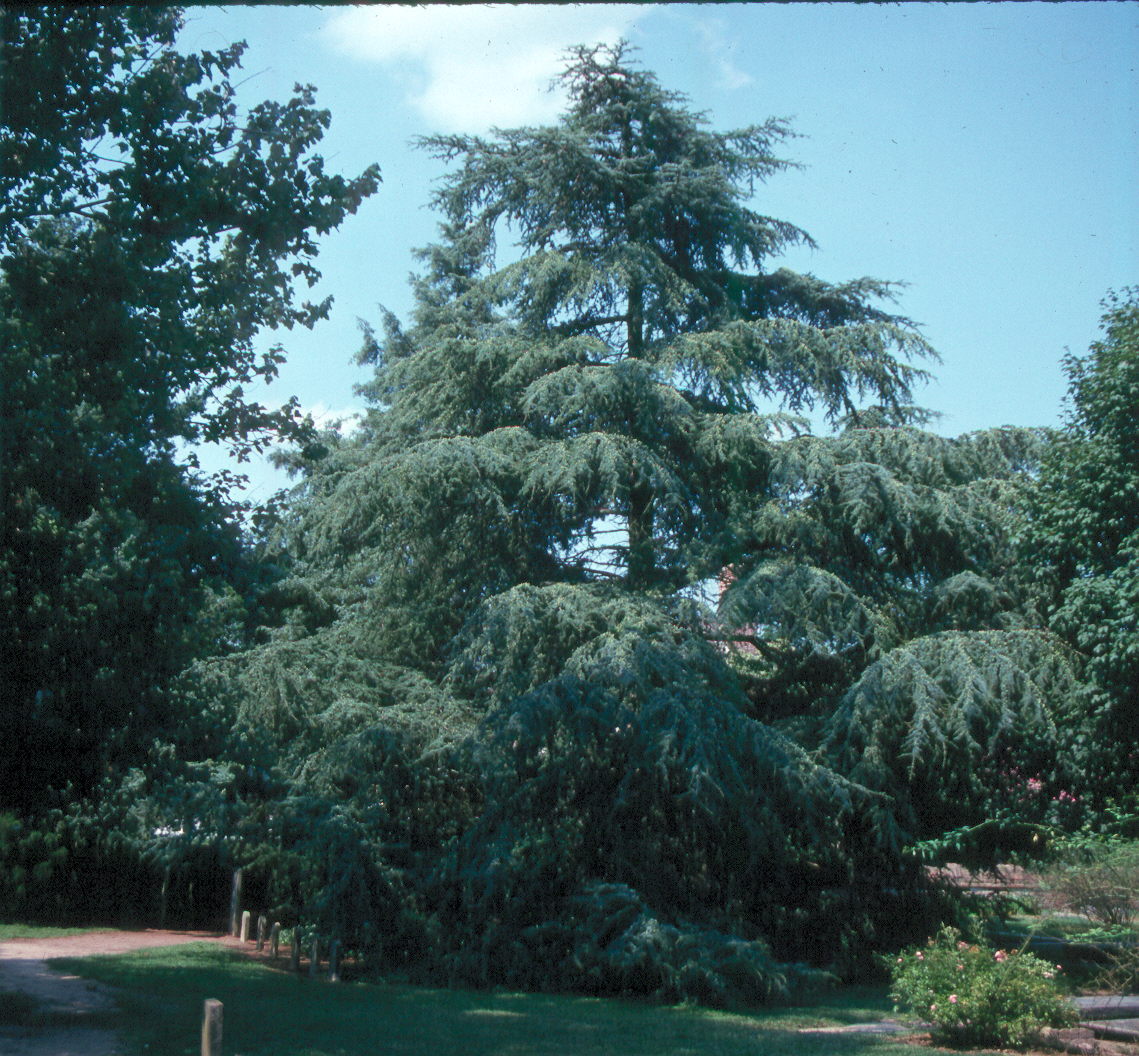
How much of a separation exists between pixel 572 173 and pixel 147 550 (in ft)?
35.3

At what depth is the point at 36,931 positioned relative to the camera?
1859 centimetres

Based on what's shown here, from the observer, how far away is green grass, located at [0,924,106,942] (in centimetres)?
Result: 1780

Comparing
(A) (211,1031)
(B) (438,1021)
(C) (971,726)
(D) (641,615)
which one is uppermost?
(D) (641,615)

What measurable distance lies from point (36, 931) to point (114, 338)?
13769mm

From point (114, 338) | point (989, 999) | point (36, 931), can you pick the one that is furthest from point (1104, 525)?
point (36, 931)

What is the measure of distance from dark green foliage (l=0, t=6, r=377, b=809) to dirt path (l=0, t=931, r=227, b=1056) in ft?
6.62

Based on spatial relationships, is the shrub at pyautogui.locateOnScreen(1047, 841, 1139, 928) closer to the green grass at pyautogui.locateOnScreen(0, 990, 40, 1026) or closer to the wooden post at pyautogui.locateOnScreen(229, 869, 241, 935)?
the green grass at pyautogui.locateOnScreen(0, 990, 40, 1026)

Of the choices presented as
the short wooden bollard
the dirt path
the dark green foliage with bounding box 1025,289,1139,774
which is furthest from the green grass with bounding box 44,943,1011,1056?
the dark green foliage with bounding box 1025,289,1139,774

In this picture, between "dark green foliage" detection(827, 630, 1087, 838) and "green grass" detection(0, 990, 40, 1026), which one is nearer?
"green grass" detection(0, 990, 40, 1026)

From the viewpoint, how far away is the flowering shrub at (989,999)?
9.52 metres

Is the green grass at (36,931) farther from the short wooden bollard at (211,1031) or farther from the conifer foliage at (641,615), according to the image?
the short wooden bollard at (211,1031)

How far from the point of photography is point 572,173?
1767 centimetres

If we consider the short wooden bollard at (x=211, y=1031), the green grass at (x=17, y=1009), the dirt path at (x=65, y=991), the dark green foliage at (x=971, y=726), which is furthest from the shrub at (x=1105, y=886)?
the green grass at (x=17, y=1009)

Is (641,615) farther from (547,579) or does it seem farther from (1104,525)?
(1104,525)
